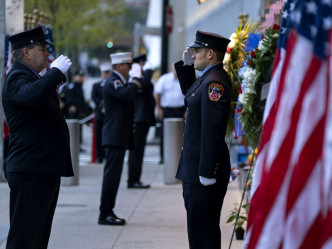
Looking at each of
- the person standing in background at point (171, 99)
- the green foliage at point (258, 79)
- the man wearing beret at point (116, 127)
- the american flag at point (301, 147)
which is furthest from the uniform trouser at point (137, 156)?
the american flag at point (301, 147)

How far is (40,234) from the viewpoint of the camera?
18.2 feet

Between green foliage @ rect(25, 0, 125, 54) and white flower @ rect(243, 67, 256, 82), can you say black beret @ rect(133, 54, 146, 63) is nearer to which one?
white flower @ rect(243, 67, 256, 82)

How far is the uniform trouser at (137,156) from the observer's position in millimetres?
11766

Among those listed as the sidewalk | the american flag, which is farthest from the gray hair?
the american flag

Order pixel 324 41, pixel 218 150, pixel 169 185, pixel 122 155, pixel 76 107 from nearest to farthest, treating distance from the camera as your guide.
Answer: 1. pixel 324 41
2. pixel 218 150
3. pixel 122 155
4. pixel 169 185
5. pixel 76 107

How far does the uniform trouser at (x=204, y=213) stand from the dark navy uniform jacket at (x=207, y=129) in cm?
8

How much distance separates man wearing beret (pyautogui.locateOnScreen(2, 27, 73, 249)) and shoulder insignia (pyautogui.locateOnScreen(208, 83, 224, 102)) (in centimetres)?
111

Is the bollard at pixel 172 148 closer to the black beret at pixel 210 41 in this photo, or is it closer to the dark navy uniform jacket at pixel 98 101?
Answer: the dark navy uniform jacket at pixel 98 101

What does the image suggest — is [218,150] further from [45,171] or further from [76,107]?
[76,107]

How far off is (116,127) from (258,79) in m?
2.98

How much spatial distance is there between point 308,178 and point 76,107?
644 inches

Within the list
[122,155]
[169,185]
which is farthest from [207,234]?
[169,185]

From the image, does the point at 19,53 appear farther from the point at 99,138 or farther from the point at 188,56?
the point at 99,138

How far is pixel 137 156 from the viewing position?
468 inches
